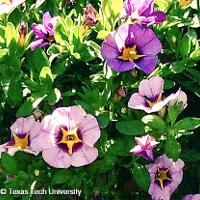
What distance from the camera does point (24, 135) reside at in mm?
1549

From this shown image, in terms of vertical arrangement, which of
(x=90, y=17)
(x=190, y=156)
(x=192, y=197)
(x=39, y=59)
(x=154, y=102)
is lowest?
(x=192, y=197)

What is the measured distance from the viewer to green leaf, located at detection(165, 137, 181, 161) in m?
1.47

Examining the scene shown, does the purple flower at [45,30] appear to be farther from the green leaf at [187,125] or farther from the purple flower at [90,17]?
the green leaf at [187,125]

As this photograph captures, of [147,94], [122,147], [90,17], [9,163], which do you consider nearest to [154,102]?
[147,94]

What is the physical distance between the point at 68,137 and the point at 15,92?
0.18m

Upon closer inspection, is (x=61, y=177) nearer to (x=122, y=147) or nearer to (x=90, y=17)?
(x=122, y=147)

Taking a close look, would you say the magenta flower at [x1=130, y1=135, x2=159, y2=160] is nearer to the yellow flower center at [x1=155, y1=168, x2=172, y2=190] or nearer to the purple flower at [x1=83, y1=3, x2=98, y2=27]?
the yellow flower center at [x1=155, y1=168, x2=172, y2=190]

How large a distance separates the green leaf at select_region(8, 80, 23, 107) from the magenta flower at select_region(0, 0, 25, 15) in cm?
20

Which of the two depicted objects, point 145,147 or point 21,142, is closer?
point 145,147

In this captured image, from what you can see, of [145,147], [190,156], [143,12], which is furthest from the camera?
[190,156]

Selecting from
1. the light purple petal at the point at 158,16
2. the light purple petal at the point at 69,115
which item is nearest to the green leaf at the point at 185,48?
the light purple petal at the point at 158,16

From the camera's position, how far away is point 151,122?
57.9 inches

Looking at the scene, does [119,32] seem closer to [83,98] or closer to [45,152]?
[83,98]

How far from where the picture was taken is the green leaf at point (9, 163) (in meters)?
1.52
